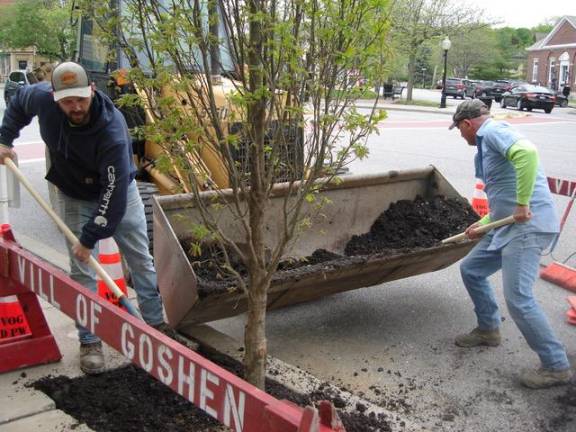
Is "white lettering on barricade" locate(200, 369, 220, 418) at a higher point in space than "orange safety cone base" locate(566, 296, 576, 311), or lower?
higher

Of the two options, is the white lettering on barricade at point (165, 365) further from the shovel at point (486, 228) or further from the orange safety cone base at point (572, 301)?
the orange safety cone base at point (572, 301)

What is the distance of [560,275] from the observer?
6.10m

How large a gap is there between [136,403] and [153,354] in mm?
1211

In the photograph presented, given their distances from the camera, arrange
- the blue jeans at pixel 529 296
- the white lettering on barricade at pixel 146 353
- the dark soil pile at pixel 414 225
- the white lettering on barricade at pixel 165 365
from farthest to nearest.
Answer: the dark soil pile at pixel 414 225
the blue jeans at pixel 529 296
the white lettering on barricade at pixel 146 353
the white lettering on barricade at pixel 165 365

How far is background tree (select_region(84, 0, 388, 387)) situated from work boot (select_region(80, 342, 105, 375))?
1.44 metres

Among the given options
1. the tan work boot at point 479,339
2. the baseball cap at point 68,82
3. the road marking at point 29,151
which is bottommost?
the tan work boot at point 479,339

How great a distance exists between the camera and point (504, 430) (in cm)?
363

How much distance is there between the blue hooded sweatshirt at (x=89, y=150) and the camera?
351 centimetres

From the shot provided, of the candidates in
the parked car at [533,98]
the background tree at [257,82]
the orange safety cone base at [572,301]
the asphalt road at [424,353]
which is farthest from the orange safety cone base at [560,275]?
the parked car at [533,98]

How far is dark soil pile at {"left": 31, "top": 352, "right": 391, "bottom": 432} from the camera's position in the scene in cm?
338

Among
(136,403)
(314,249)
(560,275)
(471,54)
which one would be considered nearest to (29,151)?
(314,249)

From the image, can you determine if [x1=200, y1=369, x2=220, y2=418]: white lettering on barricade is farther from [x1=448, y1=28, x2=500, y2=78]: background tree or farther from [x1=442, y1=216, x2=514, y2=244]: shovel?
[x1=448, y1=28, x2=500, y2=78]: background tree

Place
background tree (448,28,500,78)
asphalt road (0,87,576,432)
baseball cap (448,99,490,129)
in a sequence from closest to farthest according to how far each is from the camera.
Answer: asphalt road (0,87,576,432) < baseball cap (448,99,490,129) < background tree (448,28,500,78)

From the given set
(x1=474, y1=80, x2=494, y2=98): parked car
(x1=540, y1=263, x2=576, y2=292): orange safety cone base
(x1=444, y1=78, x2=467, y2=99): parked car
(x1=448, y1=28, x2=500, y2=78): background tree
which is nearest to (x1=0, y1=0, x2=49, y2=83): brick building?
(x1=444, y1=78, x2=467, y2=99): parked car
